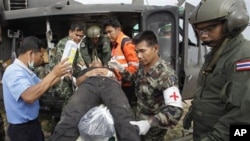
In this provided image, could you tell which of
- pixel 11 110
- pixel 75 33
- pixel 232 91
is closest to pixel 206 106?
pixel 232 91

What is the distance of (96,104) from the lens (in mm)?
2615

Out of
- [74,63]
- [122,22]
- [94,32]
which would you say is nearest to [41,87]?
[74,63]

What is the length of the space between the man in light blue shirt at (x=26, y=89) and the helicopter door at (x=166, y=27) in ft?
7.53

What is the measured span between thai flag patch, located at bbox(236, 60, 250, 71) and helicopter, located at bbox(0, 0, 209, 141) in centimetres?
334

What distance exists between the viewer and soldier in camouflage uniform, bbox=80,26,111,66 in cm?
463

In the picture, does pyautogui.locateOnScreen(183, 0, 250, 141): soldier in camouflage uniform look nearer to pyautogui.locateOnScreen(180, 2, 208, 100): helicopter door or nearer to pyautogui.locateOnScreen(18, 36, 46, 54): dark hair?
pyautogui.locateOnScreen(18, 36, 46, 54): dark hair

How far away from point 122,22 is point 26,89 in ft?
11.0

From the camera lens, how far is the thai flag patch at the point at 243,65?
73.3 inches

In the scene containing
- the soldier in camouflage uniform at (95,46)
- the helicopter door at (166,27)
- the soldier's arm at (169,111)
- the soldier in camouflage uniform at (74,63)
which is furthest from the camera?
the helicopter door at (166,27)

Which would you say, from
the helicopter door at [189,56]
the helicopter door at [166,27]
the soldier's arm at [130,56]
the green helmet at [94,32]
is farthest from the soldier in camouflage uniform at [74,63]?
the helicopter door at [189,56]

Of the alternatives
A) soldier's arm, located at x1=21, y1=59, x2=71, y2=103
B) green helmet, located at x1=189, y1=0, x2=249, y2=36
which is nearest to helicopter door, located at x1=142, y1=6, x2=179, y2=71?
soldier's arm, located at x1=21, y1=59, x2=71, y2=103

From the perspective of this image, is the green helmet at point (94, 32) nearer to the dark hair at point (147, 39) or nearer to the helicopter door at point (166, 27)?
the helicopter door at point (166, 27)

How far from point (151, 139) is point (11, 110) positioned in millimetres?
1327

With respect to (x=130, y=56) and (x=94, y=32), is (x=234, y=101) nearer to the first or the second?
(x=130, y=56)
